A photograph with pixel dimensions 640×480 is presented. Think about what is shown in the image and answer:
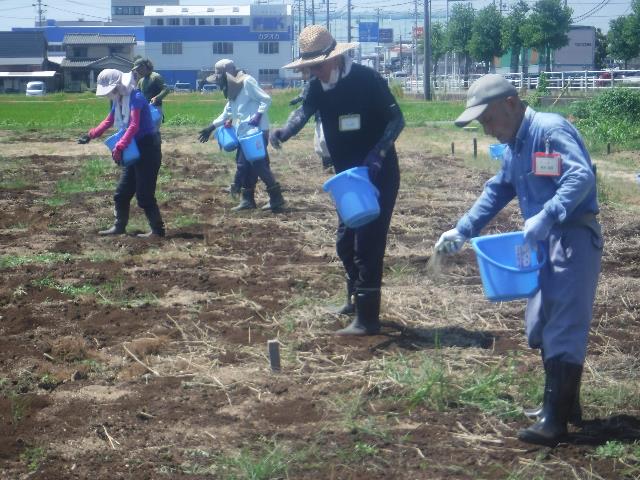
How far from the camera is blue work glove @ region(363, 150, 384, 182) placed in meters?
6.17

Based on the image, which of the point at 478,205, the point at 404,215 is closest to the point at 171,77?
the point at 404,215

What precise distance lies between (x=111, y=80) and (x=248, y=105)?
104 inches

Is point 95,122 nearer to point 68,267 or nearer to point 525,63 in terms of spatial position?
point 68,267

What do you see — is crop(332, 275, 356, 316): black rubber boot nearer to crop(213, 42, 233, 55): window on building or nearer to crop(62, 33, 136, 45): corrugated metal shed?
crop(62, 33, 136, 45): corrugated metal shed

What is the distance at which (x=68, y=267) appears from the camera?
8.67 meters

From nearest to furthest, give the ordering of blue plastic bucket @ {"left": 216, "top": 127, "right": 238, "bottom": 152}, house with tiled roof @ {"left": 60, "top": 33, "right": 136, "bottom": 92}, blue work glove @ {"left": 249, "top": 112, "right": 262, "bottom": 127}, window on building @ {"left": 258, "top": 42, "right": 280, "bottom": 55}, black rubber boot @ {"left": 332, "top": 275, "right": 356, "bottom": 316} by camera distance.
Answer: black rubber boot @ {"left": 332, "top": 275, "right": 356, "bottom": 316}
blue work glove @ {"left": 249, "top": 112, "right": 262, "bottom": 127}
blue plastic bucket @ {"left": 216, "top": 127, "right": 238, "bottom": 152}
house with tiled roof @ {"left": 60, "top": 33, "right": 136, "bottom": 92}
window on building @ {"left": 258, "top": 42, "right": 280, "bottom": 55}

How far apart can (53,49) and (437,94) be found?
261 ft

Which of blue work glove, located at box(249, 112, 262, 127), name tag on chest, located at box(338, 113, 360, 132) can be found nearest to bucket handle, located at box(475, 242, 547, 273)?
name tag on chest, located at box(338, 113, 360, 132)

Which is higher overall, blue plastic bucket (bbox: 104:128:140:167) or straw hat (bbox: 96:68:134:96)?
straw hat (bbox: 96:68:134:96)

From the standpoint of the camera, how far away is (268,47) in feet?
323

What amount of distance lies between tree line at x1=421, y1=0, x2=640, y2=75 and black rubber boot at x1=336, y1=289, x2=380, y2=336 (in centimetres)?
4759

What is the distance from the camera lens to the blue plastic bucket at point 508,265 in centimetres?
441

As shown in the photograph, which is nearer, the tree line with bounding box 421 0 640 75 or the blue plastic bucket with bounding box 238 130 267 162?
the blue plastic bucket with bounding box 238 130 267 162

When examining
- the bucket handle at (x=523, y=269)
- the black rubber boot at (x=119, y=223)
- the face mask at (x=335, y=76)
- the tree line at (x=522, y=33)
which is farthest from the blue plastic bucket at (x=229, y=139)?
the tree line at (x=522, y=33)
